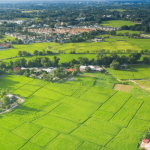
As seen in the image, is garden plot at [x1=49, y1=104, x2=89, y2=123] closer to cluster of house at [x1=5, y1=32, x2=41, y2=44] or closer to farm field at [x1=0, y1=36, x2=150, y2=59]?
farm field at [x1=0, y1=36, x2=150, y2=59]

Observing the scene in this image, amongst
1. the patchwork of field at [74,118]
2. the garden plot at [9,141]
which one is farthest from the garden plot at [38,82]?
the garden plot at [9,141]

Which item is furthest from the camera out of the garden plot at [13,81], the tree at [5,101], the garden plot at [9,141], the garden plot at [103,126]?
the garden plot at [13,81]

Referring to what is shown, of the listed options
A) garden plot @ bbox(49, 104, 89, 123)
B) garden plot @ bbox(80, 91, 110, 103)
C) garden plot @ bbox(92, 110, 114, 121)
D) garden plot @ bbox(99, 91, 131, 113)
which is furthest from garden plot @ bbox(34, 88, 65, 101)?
garden plot @ bbox(99, 91, 131, 113)

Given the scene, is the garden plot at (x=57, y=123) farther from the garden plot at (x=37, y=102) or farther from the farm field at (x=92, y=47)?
the farm field at (x=92, y=47)

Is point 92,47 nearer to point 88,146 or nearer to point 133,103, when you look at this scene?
point 133,103

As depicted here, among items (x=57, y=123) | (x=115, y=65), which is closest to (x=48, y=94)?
(x=57, y=123)

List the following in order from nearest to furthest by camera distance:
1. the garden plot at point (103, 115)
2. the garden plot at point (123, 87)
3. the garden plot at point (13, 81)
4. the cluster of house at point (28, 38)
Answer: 1. the garden plot at point (103, 115)
2. the garden plot at point (123, 87)
3. the garden plot at point (13, 81)
4. the cluster of house at point (28, 38)

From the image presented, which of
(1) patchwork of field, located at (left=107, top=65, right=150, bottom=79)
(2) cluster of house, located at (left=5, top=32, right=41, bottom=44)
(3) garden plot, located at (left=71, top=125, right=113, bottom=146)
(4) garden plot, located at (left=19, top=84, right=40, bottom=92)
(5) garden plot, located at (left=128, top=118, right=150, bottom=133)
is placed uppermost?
(2) cluster of house, located at (left=5, top=32, right=41, bottom=44)
